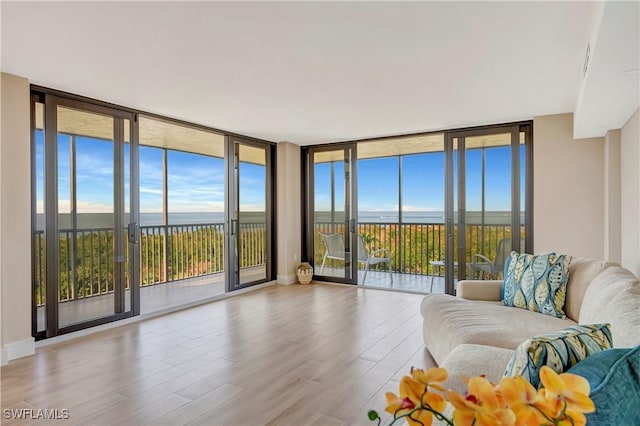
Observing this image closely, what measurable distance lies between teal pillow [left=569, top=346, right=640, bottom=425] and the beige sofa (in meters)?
0.58

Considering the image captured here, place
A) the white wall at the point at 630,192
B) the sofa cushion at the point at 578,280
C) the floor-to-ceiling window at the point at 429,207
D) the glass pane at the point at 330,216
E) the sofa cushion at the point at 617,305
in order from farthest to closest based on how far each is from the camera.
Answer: the glass pane at the point at 330,216, the floor-to-ceiling window at the point at 429,207, the white wall at the point at 630,192, the sofa cushion at the point at 578,280, the sofa cushion at the point at 617,305

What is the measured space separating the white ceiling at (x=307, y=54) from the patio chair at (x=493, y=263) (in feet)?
5.65

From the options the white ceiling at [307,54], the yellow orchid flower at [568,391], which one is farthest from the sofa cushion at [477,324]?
the white ceiling at [307,54]

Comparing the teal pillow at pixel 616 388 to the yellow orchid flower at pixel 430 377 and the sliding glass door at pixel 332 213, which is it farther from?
the sliding glass door at pixel 332 213

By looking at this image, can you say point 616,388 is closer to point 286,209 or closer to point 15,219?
point 15,219

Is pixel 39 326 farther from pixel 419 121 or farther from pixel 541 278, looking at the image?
pixel 419 121

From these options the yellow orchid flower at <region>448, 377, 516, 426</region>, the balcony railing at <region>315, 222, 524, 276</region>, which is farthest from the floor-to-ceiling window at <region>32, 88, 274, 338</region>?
the yellow orchid flower at <region>448, 377, 516, 426</region>

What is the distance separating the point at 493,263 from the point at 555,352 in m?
4.26

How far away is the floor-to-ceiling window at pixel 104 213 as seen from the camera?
Answer: 337cm

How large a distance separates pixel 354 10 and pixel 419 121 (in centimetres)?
280

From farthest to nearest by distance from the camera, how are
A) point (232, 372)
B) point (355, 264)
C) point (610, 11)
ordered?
point (355, 264)
point (232, 372)
point (610, 11)

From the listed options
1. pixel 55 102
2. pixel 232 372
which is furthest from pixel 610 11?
pixel 55 102

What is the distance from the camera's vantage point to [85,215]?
366 centimetres

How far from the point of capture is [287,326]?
12.7ft
